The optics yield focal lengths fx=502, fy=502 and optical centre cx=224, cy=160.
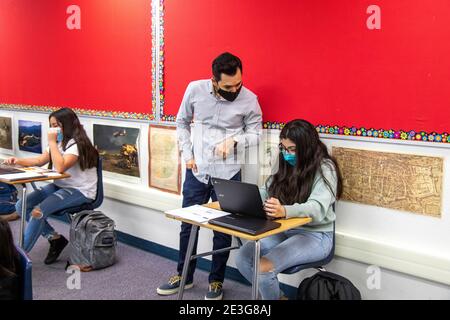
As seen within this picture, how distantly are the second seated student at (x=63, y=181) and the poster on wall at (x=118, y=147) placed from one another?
1.18 feet

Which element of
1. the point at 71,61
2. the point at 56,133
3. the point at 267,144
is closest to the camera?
the point at 267,144

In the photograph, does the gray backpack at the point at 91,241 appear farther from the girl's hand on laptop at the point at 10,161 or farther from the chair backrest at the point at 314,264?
the chair backrest at the point at 314,264

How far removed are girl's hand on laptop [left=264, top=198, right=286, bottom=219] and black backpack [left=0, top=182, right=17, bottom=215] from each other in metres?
3.20

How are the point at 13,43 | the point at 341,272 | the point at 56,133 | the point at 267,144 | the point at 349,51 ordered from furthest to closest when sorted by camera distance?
the point at 13,43 → the point at 56,133 → the point at 267,144 → the point at 341,272 → the point at 349,51

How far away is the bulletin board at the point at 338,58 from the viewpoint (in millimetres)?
2484

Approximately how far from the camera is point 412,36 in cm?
251

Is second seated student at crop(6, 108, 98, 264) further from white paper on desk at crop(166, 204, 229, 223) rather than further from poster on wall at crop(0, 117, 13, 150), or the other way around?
poster on wall at crop(0, 117, 13, 150)

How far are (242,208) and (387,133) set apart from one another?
865 millimetres

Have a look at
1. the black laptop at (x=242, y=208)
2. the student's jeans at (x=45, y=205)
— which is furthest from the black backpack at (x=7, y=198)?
the black laptop at (x=242, y=208)

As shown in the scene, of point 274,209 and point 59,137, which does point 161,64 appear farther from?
point 274,209

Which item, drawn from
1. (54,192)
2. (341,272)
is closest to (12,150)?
(54,192)

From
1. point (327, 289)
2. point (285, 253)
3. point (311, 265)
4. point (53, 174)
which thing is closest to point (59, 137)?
point (53, 174)
